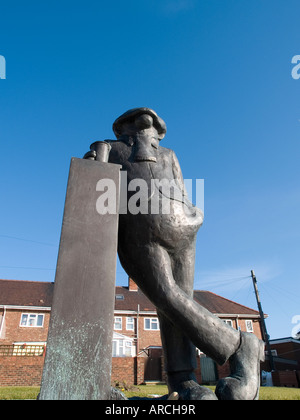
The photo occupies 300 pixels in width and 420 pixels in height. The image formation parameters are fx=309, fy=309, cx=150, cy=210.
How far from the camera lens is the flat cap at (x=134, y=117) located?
9.94 ft

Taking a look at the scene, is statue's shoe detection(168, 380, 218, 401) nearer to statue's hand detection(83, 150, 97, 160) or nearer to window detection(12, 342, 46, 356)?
statue's hand detection(83, 150, 97, 160)

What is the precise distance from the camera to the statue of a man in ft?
7.05

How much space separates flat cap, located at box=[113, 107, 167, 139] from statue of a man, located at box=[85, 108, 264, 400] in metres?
0.25

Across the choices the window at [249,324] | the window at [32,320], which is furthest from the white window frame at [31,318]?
the window at [249,324]

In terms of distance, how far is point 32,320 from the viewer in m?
23.0

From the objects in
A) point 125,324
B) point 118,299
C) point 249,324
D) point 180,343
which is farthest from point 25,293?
point 180,343

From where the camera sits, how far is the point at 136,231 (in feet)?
7.86

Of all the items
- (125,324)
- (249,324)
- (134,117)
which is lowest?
(134,117)

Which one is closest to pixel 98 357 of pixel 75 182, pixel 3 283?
pixel 75 182

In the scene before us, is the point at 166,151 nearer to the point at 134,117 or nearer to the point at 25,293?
the point at 134,117

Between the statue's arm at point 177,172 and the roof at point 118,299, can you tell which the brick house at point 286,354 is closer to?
the roof at point 118,299

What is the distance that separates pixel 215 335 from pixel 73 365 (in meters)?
0.99

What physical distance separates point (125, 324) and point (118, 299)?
2.29 m

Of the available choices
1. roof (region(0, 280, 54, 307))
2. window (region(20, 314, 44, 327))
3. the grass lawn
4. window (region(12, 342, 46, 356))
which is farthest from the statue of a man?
roof (region(0, 280, 54, 307))
